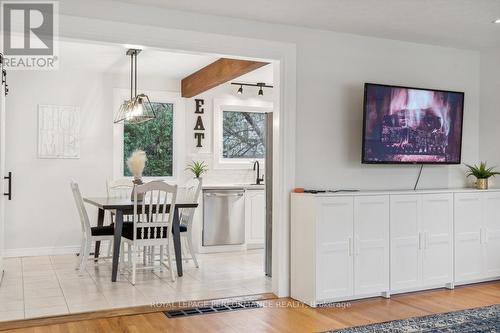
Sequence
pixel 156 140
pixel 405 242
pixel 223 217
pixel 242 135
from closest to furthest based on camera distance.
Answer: pixel 405 242, pixel 223 217, pixel 156 140, pixel 242 135

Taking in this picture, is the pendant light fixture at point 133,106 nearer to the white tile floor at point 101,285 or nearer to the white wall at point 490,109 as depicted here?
the white tile floor at point 101,285

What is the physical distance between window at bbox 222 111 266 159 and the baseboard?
98.3 inches

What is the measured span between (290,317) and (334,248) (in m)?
0.72

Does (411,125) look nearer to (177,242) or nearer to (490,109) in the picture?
(490,109)

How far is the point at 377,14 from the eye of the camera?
416cm

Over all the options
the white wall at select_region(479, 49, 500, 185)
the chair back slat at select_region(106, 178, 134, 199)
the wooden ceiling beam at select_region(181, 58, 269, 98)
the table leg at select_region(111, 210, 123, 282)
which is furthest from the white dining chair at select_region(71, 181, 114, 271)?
the white wall at select_region(479, 49, 500, 185)

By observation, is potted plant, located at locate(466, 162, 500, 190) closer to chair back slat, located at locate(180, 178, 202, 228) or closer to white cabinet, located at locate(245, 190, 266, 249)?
white cabinet, located at locate(245, 190, 266, 249)

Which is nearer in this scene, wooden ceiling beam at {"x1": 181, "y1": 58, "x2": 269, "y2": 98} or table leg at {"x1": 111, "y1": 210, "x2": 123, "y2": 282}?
table leg at {"x1": 111, "y1": 210, "x2": 123, "y2": 282}

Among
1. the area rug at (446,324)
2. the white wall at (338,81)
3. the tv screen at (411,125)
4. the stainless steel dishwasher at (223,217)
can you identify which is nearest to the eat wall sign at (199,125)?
the stainless steel dishwasher at (223,217)

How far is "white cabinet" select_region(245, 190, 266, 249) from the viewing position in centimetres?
698

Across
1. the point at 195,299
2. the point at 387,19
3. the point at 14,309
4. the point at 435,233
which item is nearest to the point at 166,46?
the point at 387,19

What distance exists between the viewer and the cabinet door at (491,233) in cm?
506

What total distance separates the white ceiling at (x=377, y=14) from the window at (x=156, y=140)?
3294 millimetres

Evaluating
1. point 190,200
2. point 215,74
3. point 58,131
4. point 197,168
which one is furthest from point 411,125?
point 58,131
